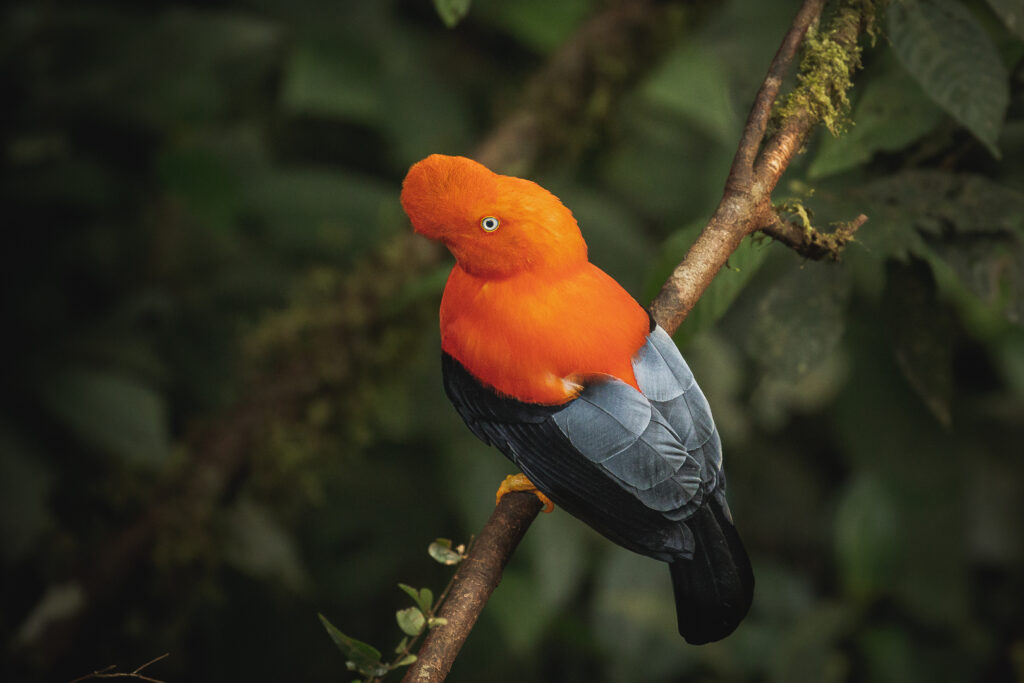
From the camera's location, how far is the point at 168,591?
2289 millimetres

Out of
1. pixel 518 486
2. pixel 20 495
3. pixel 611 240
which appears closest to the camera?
pixel 518 486

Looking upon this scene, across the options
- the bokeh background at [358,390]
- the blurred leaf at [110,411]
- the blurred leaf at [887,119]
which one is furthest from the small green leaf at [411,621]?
the blurred leaf at [110,411]

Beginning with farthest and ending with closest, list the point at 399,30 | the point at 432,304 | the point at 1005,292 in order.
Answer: the point at 399,30
the point at 432,304
the point at 1005,292

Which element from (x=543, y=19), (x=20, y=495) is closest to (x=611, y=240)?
(x=543, y=19)

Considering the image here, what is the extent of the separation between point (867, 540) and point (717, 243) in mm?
1532

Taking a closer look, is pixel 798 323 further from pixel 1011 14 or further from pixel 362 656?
pixel 362 656

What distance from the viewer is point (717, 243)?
1.10 metres

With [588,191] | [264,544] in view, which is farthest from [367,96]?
[264,544]

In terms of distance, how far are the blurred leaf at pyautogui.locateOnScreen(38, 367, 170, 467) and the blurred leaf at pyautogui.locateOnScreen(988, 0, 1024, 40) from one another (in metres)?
1.91

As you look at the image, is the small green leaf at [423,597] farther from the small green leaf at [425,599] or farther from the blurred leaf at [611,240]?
the blurred leaf at [611,240]

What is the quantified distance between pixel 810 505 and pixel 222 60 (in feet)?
7.83

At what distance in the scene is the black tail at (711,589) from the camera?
932 mm

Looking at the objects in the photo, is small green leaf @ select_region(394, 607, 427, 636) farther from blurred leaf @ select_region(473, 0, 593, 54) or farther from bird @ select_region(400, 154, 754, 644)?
blurred leaf @ select_region(473, 0, 593, 54)

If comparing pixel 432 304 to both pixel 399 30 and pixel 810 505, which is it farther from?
pixel 810 505
